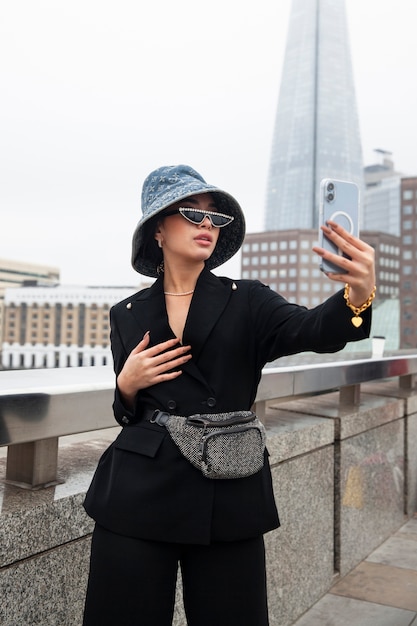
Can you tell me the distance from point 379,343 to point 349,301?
159 inches

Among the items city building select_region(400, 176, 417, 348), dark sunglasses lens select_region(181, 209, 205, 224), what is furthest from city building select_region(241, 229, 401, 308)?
dark sunglasses lens select_region(181, 209, 205, 224)

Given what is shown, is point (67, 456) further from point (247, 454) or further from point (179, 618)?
point (247, 454)

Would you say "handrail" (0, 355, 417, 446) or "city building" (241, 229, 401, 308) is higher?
"city building" (241, 229, 401, 308)

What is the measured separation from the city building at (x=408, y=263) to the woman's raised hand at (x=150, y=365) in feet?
359

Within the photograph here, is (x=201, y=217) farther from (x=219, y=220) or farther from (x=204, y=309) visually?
(x=204, y=309)

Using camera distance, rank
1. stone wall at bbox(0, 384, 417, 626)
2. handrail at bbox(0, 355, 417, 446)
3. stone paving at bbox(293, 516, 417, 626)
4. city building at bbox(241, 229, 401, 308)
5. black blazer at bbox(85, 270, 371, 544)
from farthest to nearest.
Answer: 1. city building at bbox(241, 229, 401, 308)
2. stone paving at bbox(293, 516, 417, 626)
3. stone wall at bbox(0, 384, 417, 626)
4. handrail at bbox(0, 355, 417, 446)
5. black blazer at bbox(85, 270, 371, 544)

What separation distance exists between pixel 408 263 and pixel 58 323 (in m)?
67.8

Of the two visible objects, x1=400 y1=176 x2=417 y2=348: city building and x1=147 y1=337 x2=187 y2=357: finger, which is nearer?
x1=147 y1=337 x2=187 y2=357: finger

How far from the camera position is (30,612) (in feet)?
6.96

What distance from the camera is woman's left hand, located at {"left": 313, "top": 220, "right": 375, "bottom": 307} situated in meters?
1.51

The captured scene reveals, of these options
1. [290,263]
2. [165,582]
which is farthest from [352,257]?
[290,263]

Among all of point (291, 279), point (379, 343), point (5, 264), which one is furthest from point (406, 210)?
point (379, 343)

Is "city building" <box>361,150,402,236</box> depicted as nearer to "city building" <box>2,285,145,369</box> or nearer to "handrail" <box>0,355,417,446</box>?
"city building" <box>2,285,145,369</box>

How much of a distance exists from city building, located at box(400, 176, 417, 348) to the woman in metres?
109
